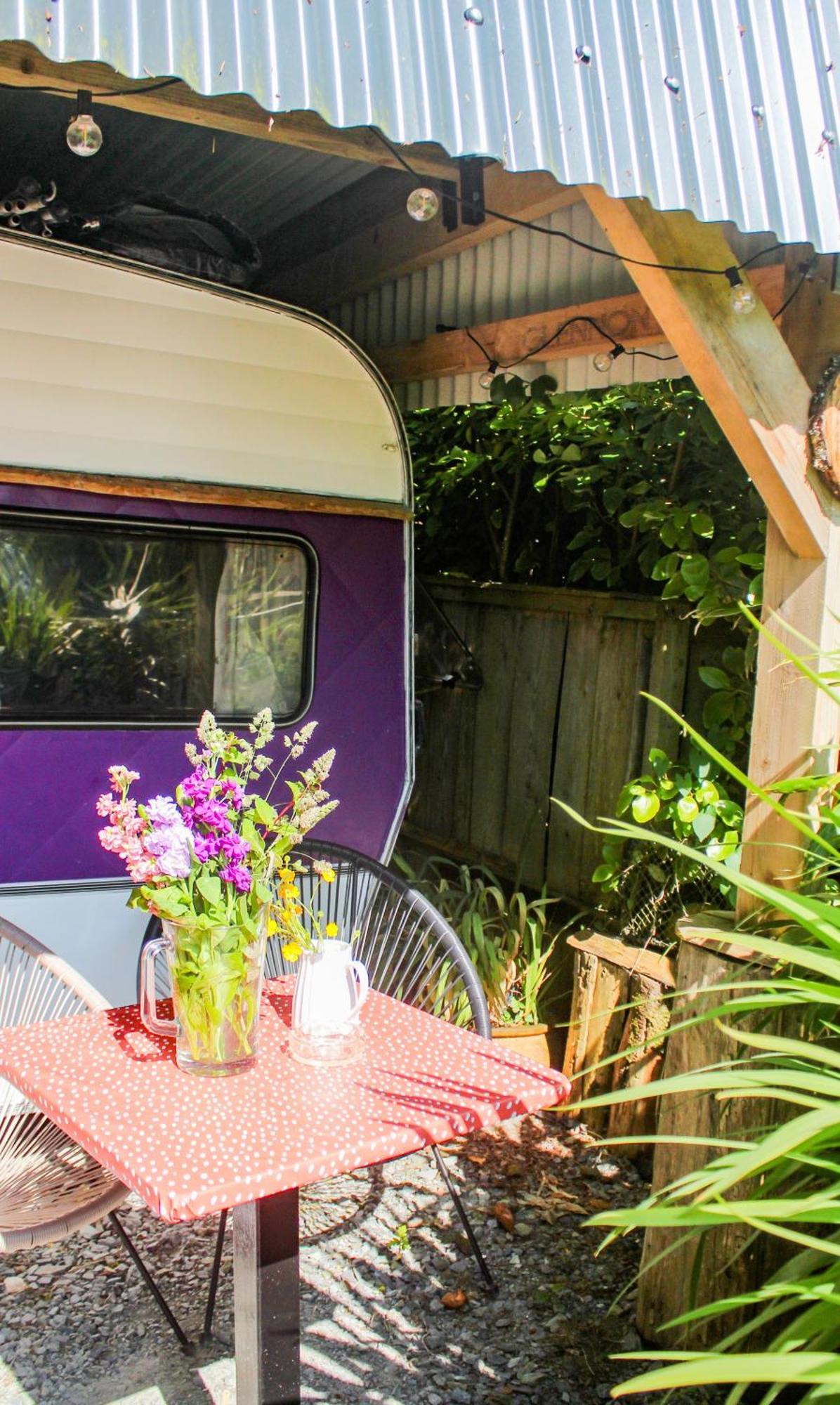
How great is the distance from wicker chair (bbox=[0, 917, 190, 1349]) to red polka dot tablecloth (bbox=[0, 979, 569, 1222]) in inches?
9.5

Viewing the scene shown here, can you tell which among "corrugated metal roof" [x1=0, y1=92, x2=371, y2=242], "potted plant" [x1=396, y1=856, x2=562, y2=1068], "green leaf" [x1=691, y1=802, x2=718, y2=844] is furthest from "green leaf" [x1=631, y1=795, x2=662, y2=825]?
"corrugated metal roof" [x1=0, y1=92, x2=371, y2=242]

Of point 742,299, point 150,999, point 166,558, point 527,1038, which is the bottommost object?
point 527,1038

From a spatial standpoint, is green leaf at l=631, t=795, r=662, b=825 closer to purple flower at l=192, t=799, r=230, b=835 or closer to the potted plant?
the potted plant

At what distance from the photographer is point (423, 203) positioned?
340cm

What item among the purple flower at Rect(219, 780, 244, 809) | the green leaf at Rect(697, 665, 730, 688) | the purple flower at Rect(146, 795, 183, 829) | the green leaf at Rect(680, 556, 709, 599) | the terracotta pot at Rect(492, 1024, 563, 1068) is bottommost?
the terracotta pot at Rect(492, 1024, 563, 1068)

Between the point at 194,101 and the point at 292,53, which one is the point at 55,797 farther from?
the point at 292,53

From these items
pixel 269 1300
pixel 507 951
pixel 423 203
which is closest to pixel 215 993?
pixel 269 1300

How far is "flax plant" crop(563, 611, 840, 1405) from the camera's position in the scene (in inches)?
60.3

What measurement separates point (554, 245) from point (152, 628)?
200 cm

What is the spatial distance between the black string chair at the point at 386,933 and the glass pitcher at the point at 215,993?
0.92 m

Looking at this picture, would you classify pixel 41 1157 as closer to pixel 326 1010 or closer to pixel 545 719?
pixel 326 1010

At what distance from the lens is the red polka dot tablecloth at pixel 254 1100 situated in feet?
6.30

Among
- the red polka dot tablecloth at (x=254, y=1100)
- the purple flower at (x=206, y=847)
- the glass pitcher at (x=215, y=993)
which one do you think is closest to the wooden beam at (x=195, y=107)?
the purple flower at (x=206, y=847)

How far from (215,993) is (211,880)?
215 mm
